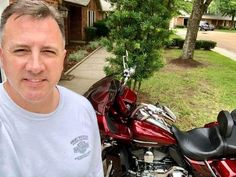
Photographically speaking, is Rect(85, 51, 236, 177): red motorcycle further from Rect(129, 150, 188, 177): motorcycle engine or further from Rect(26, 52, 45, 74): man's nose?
Rect(26, 52, 45, 74): man's nose

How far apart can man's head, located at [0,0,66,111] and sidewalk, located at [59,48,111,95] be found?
6.91 m

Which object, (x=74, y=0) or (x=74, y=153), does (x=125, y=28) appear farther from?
(x=74, y=0)

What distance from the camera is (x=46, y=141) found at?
1318mm

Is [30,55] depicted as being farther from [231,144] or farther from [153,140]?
[231,144]

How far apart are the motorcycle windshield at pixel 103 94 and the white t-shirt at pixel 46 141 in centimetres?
172

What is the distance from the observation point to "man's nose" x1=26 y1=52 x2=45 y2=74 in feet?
4.09

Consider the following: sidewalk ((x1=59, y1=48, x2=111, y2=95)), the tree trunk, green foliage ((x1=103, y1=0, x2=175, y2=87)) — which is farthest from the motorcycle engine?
the tree trunk

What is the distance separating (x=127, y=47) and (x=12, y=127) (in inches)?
219

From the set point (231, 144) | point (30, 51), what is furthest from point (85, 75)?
point (30, 51)

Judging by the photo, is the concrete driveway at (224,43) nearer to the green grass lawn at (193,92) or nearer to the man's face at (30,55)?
the green grass lawn at (193,92)

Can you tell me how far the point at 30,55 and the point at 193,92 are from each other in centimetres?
808

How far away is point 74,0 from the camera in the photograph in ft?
59.7

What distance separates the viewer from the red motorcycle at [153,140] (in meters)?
3.20

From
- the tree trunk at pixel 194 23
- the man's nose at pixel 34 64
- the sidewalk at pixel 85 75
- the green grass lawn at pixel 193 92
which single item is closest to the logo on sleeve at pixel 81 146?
the man's nose at pixel 34 64
